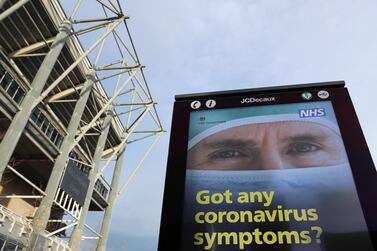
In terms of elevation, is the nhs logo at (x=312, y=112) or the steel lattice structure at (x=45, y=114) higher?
the steel lattice structure at (x=45, y=114)

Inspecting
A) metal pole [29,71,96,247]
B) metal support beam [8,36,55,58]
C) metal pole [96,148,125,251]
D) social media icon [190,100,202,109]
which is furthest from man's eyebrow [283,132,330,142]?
metal pole [96,148,125,251]

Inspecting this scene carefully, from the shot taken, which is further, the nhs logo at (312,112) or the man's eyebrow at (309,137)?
the nhs logo at (312,112)

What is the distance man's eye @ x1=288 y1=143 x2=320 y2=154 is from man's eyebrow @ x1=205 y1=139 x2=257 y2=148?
1.50 ft

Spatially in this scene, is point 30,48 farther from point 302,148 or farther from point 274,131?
point 302,148

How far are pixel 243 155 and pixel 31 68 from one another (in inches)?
881

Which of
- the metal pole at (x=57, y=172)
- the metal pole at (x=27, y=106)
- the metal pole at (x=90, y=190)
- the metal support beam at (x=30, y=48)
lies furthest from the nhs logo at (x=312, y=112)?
the metal pole at (x=90, y=190)

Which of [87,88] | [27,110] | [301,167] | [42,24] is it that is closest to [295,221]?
[301,167]

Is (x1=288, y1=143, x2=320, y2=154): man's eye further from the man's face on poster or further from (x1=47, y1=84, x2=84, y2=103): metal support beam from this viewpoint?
(x1=47, y1=84, x2=84, y2=103): metal support beam

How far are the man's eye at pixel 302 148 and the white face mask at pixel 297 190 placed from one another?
25 centimetres

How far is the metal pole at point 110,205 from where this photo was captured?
28.3m

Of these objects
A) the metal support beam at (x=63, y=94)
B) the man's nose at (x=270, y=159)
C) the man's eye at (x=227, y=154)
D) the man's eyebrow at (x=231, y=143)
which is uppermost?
the metal support beam at (x=63, y=94)

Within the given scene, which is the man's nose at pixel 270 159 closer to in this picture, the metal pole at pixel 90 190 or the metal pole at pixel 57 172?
the metal pole at pixel 57 172

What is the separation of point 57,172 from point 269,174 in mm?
18826

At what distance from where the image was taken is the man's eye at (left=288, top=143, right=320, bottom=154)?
3.95m
